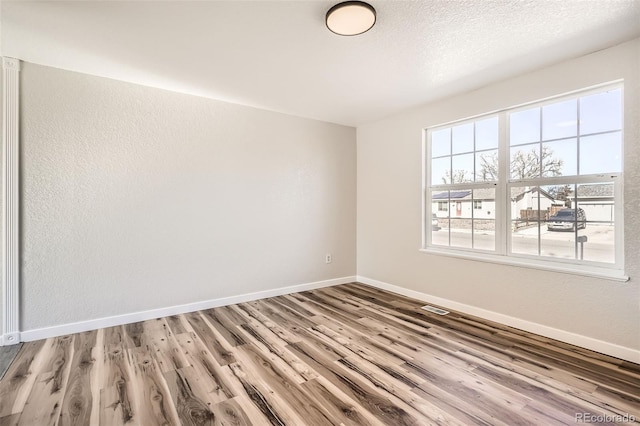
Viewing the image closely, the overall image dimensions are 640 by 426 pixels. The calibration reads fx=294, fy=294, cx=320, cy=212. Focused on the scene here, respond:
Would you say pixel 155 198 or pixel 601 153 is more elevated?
pixel 601 153

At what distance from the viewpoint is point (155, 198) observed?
3.26 meters

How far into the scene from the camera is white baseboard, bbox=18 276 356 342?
2738 mm

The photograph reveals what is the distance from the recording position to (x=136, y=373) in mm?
2178

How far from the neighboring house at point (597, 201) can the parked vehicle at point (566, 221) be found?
0.15 ft

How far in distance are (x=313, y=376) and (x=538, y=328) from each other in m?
2.22

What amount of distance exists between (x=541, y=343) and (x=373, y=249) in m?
2.34

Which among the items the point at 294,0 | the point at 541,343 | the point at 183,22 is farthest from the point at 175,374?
the point at 541,343

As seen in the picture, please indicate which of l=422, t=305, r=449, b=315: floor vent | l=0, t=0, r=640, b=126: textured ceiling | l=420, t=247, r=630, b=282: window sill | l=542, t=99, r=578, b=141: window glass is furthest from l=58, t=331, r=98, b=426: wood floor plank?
l=542, t=99, r=578, b=141: window glass

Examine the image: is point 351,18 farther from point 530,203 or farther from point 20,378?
point 20,378

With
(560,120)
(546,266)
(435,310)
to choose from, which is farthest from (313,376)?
(560,120)

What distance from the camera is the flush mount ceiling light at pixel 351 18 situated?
1874mm

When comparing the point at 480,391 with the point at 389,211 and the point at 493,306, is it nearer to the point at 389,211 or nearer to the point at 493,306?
the point at 493,306

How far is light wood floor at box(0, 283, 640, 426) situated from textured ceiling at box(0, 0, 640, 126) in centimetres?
253

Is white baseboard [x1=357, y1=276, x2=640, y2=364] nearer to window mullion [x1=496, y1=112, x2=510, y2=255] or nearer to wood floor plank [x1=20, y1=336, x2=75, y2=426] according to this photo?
window mullion [x1=496, y1=112, x2=510, y2=255]
